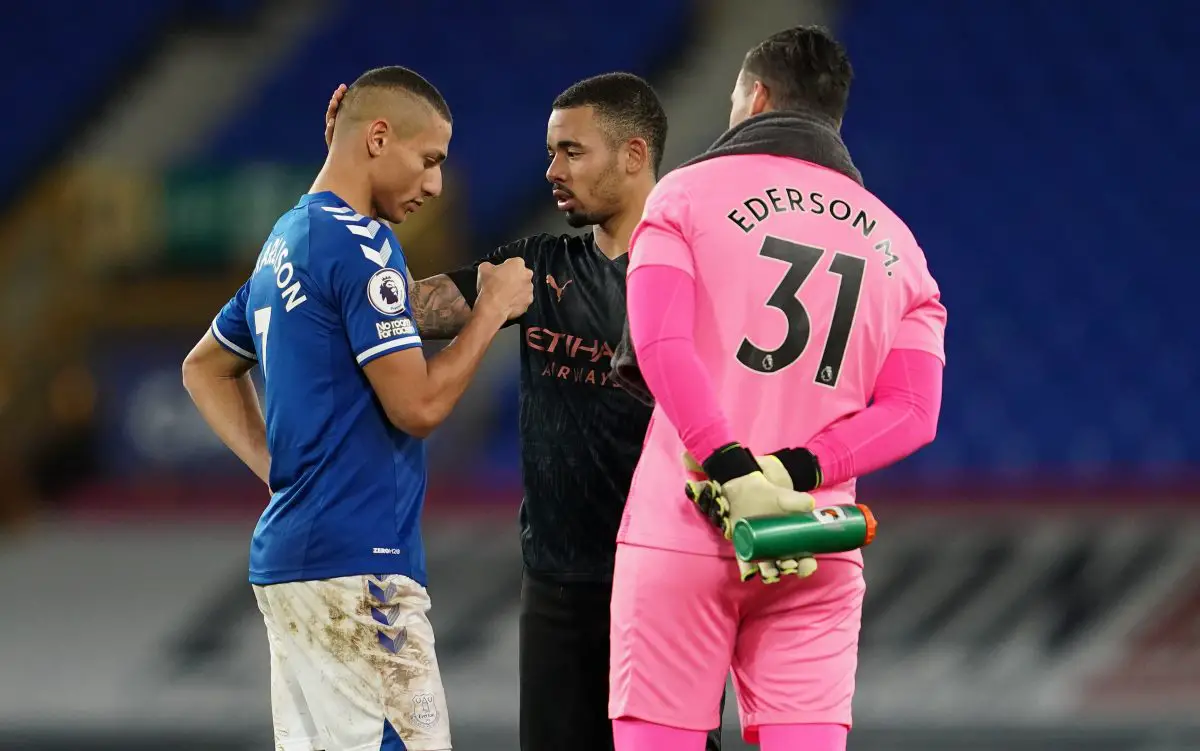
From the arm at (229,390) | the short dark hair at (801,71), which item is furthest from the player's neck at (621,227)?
the arm at (229,390)

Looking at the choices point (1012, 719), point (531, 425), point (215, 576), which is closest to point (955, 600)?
point (1012, 719)

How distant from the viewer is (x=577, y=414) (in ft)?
10.4

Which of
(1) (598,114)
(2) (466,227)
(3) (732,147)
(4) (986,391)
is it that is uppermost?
(2) (466,227)

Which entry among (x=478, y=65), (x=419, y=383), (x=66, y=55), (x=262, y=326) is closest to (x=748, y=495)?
(x=419, y=383)

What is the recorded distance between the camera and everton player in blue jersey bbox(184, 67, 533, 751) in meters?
2.72

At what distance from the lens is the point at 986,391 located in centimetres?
789

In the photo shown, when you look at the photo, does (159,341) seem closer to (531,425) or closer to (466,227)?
(466,227)

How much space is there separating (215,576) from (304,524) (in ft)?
13.7

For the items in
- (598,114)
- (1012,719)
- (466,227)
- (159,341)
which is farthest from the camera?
(466,227)

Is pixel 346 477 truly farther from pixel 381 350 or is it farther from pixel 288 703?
pixel 288 703

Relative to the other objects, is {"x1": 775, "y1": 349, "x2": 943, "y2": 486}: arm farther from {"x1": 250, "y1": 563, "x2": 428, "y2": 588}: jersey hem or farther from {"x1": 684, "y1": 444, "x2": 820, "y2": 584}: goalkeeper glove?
{"x1": 250, "y1": 563, "x2": 428, "y2": 588}: jersey hem

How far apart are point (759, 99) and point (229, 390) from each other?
4.09 ft

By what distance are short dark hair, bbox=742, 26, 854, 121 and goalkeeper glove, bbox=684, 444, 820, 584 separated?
680mm

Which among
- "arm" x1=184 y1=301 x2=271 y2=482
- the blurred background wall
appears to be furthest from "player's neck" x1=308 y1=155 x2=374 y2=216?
the blurred background wall
